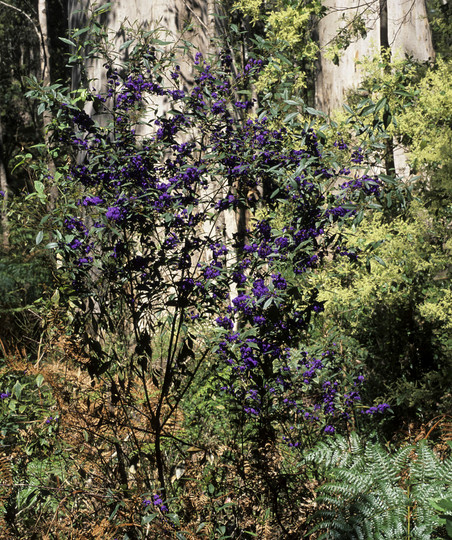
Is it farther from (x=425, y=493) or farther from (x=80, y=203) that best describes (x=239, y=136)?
(x=425, y=493)

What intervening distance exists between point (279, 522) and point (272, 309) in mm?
967

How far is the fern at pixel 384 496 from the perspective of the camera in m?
2.22

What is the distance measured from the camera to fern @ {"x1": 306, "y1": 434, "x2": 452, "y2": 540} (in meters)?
2.22

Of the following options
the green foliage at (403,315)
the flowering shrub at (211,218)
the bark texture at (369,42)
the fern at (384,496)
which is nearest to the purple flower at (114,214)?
the flowering shrub at (211,218)

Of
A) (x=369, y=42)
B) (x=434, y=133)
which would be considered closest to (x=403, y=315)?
(x=434, y=133)

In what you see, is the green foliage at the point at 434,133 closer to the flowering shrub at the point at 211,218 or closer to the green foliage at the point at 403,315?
the green foliage at the point at 403,315

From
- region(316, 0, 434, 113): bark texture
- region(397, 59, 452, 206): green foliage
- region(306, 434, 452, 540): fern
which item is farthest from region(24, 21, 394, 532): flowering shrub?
region(316, 0, 434, 113): bark texture

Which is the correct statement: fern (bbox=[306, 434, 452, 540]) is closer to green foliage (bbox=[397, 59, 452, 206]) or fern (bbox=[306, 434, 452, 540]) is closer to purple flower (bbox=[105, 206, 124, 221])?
purple flower (bbox=[105, 206, 124, 221])

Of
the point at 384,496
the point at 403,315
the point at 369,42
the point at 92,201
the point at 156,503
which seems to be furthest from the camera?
the point at 369,42

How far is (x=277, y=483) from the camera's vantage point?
286 cm

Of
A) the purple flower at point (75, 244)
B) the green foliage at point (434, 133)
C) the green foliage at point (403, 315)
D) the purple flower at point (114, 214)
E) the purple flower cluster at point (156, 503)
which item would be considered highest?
the green foliage at point (434, 133)

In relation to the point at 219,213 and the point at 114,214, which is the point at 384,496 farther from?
the point at 114,214

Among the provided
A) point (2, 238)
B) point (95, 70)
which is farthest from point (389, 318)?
point (2, 238)

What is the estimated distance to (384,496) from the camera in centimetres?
236
